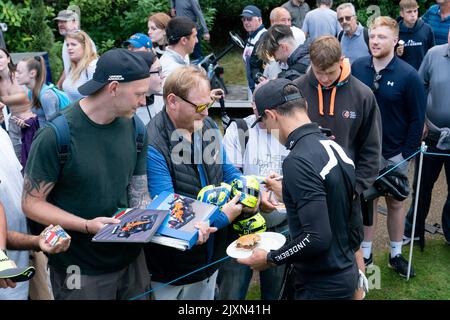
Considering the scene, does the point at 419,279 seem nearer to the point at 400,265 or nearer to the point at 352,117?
the point at 400,265

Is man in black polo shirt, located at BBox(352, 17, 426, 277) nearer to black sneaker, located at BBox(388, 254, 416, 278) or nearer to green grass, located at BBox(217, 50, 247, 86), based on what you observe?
black sneaker, located at BBox(388, 254, 416, 278)

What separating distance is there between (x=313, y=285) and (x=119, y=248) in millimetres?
1183

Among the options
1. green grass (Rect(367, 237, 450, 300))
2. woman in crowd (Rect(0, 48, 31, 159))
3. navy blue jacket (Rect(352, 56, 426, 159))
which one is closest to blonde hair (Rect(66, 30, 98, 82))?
woman in crowd (Rect(0, 48, 31, 159))

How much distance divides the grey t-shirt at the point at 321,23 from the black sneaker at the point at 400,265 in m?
5.14

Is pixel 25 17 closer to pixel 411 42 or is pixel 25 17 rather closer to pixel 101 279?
pixel 411 42

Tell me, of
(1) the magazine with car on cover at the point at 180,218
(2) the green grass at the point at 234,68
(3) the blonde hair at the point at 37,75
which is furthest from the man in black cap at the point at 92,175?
(2) the green grass at the point at 234,68

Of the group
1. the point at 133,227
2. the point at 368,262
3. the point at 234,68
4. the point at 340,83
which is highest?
the point at 340,83

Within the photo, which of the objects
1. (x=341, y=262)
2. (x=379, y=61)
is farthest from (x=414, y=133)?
(x=341, y=262)

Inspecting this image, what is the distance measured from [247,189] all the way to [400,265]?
7.76ft

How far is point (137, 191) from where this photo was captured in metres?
3.64

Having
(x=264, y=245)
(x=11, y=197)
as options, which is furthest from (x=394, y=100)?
(x=11, y=197)

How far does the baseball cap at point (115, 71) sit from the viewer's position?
10.8ft

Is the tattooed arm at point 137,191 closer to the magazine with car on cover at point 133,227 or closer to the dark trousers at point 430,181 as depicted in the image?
the magazine with car on cover at point 133,227

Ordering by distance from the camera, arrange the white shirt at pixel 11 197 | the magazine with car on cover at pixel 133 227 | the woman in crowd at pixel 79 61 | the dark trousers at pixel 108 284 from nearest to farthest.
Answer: the magazine with car on cover at pixel 133 227
the dark trousers at pixel 108 284
the white shirt at pixel 11 197
the woman in crowd at pixel 79 61
